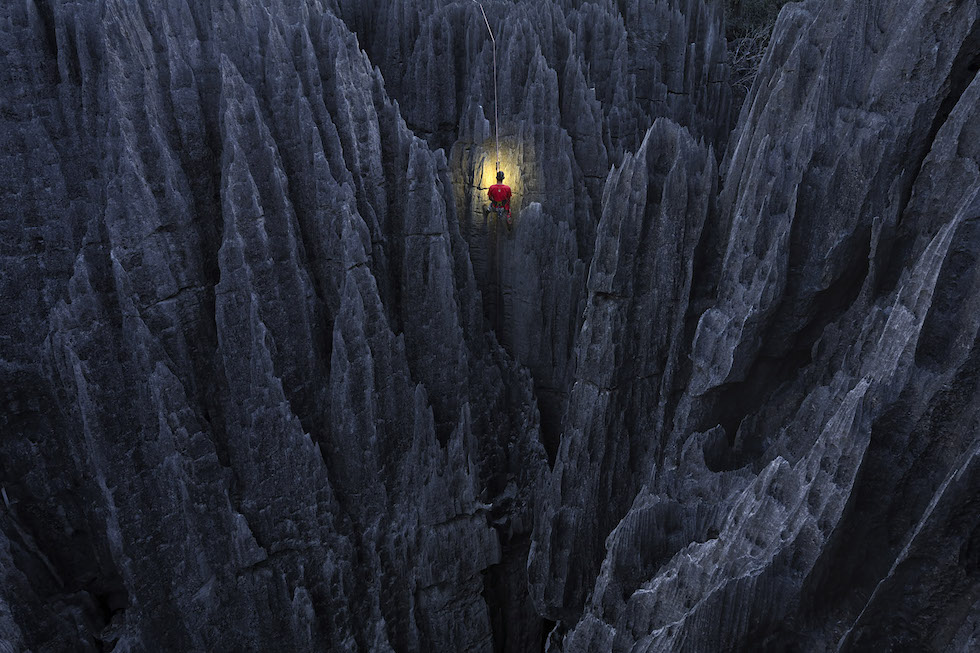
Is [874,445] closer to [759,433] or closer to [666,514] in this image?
[759,433]

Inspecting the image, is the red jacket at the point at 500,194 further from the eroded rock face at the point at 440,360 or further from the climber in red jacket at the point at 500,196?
the eroded rock face at the point at 440,360

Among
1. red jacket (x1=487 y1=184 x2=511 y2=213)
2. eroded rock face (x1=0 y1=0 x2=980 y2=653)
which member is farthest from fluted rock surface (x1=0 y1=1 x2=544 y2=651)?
red jacket (x1=487 y1=184 x2=511 y2=213)

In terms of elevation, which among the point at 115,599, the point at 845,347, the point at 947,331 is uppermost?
the point at 947,331

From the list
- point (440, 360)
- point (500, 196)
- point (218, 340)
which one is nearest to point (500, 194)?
point (500, 196)

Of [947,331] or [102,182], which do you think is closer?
[947,331]

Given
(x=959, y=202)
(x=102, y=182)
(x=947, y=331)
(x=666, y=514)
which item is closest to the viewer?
(x=947, y=331)

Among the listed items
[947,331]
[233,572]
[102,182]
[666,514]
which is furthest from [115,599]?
[947,331]

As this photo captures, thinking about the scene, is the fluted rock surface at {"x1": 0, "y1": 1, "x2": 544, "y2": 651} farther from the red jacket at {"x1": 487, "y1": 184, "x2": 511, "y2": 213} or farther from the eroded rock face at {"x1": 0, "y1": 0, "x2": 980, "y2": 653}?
the red jacket at {"x1": 487, "y1": 184, "x2": 511, "y2": 213}

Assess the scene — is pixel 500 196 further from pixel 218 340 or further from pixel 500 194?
A: pixel 218 340
